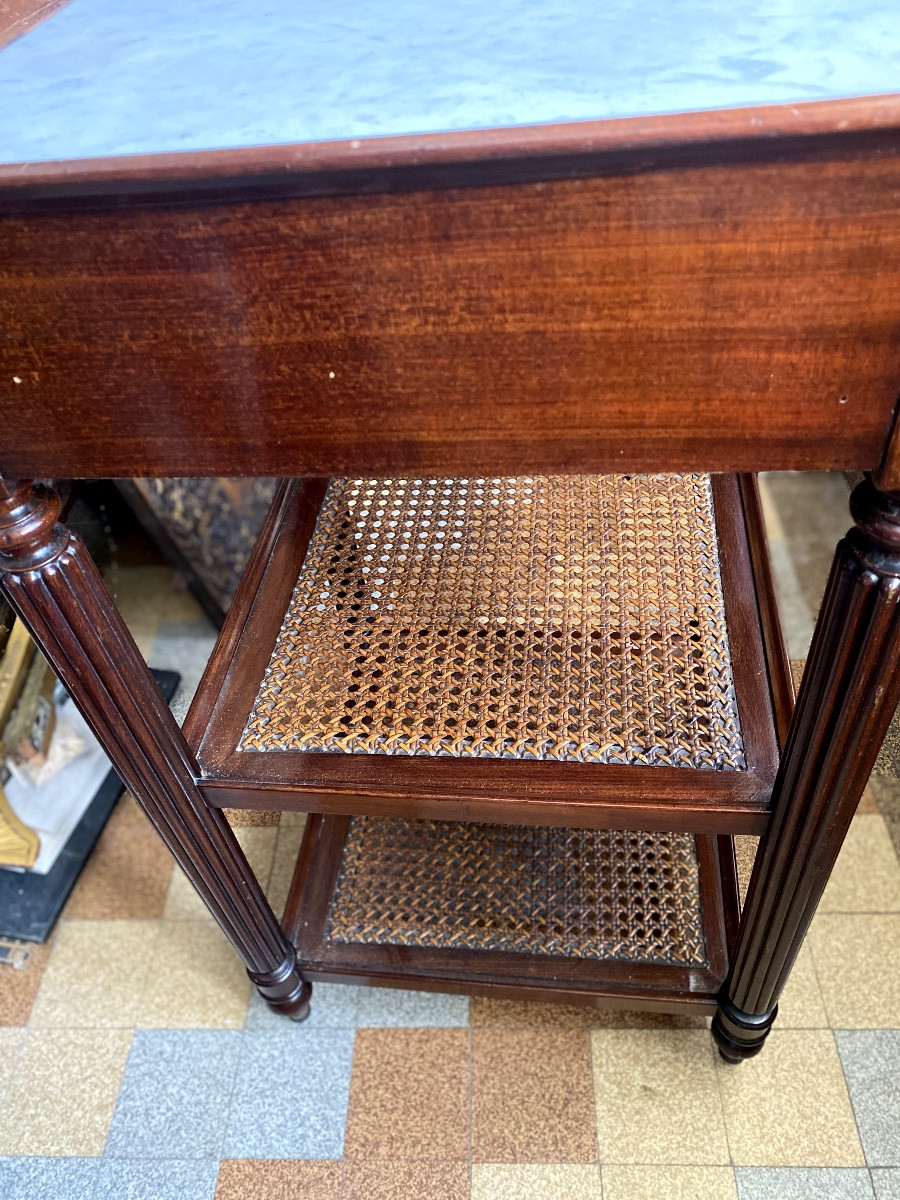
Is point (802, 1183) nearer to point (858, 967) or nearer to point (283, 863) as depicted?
point (858, 967)

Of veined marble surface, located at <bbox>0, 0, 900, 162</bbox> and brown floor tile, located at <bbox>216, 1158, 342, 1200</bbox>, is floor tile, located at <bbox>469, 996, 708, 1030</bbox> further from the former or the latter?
veined marble surface, located at <bbox>0, 0, 900, 162</bbox>

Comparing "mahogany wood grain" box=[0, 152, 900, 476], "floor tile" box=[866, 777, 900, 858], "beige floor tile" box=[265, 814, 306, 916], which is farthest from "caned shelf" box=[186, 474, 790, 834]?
"floor tile" box=[866, 777, 900, 858]

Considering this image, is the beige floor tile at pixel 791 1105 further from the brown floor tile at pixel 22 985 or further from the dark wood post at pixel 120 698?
the brown floor tile at pixel 22 985

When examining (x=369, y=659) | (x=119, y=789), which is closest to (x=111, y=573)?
(x=119, y=789)

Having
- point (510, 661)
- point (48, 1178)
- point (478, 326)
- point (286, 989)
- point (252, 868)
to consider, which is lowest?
point (48, 1178)

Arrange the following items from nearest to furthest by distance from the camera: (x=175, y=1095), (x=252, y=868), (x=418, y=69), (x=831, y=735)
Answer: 1. (x=418, y=69)
2. (x=831, y=735)
3. (x=252, y=868)
4. (x=175, y=1095)

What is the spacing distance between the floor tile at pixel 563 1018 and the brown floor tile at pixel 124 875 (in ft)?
1.32

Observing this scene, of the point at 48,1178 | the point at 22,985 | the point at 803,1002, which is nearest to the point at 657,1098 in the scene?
the point at 803,1002

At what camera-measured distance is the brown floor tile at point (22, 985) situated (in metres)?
1.02

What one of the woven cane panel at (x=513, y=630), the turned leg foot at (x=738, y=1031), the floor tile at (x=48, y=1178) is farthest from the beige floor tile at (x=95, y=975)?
the turned leg foot at (x=738, y=1031)

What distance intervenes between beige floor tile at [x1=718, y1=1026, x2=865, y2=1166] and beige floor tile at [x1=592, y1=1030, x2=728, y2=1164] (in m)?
0.02

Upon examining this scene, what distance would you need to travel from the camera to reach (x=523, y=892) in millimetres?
929

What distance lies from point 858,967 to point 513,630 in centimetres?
57

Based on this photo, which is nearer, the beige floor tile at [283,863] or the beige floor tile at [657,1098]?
the beige floor tile at [657,1098]
